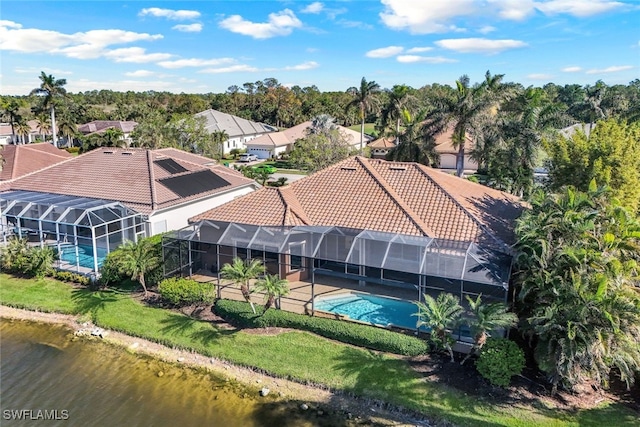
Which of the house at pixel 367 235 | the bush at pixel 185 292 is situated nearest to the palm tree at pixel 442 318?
the house at pixel 367 235

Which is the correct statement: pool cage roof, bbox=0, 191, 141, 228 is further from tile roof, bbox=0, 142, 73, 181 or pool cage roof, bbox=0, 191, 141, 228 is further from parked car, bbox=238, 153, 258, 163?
parked car, bbox=238, 153, 258, 163

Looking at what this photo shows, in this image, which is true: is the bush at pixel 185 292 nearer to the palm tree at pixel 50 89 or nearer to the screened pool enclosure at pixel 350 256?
the screened pool enclosure at pixel 350 256

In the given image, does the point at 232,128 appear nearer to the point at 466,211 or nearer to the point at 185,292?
the point at 185,292

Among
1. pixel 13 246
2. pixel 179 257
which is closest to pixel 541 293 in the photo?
pixel 179 257

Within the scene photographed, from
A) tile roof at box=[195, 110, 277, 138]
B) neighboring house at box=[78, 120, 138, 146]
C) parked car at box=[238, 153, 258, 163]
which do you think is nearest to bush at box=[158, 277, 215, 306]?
parked car at box=[238, 153, 258, 163]

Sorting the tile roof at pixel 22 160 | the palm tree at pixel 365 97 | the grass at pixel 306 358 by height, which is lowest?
the grass at pixel 306 358

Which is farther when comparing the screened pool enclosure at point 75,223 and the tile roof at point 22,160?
the tile roof at point 22,160
